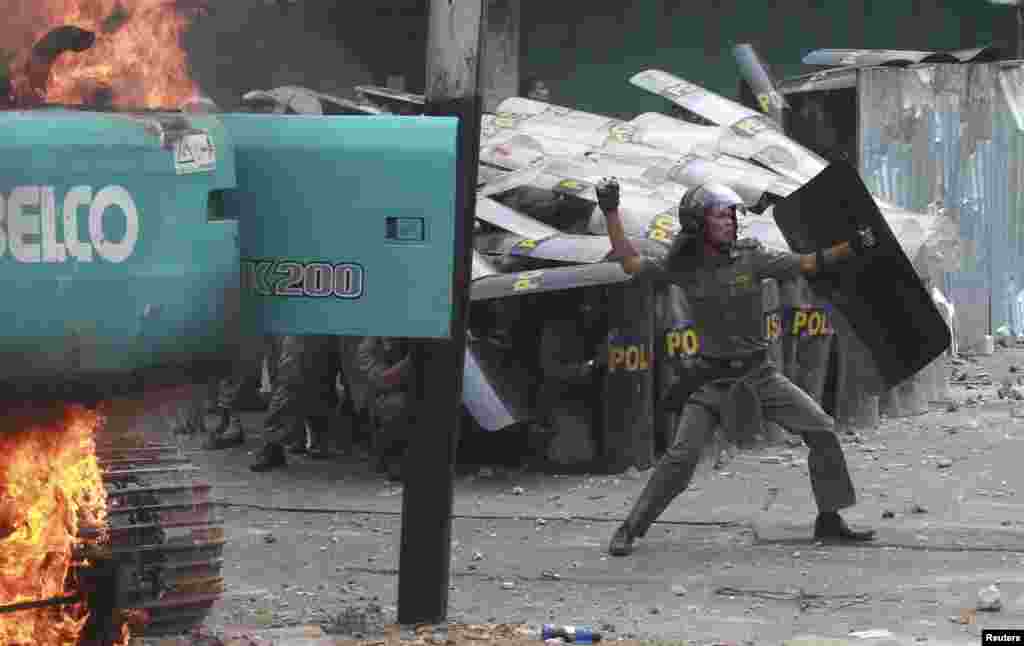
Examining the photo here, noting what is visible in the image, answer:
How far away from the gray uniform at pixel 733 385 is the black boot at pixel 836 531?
50 mm

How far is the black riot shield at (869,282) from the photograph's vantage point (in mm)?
9898

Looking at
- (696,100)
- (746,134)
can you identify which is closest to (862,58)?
(696,100)

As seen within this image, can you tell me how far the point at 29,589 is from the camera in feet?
21.4

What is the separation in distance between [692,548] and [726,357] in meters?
0.94

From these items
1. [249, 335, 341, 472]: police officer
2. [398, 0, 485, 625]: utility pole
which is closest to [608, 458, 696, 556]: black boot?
[398, 0, 485, 625]: utility pole

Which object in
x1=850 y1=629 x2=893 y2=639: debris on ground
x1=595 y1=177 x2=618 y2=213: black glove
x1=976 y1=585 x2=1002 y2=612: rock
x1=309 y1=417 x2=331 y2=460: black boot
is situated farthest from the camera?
x1=309 y1=417 x2=331 y2=460: black boot

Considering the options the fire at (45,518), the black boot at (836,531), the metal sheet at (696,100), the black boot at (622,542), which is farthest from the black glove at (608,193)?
the metal sheet at (696,100)

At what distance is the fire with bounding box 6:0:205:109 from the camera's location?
19.6 ft

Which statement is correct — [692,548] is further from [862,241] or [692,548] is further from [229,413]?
[229,413]

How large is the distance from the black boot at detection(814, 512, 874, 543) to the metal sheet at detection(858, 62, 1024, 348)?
7068 millimetres

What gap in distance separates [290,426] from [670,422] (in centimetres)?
244

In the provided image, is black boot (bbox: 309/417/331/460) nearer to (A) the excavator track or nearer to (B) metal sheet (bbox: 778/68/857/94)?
(A) the excavator track

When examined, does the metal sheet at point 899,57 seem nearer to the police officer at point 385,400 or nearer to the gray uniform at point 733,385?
the police officer at point 385,400

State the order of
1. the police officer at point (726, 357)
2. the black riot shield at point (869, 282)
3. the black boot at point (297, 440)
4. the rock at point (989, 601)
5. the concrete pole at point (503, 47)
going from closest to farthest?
the rock at point (989, 601) < the police officer at point (726, 357) < the black riot shield at point (869, 282) < the black boot at point (297, 440) < the concrete pole at point (503, 47)
